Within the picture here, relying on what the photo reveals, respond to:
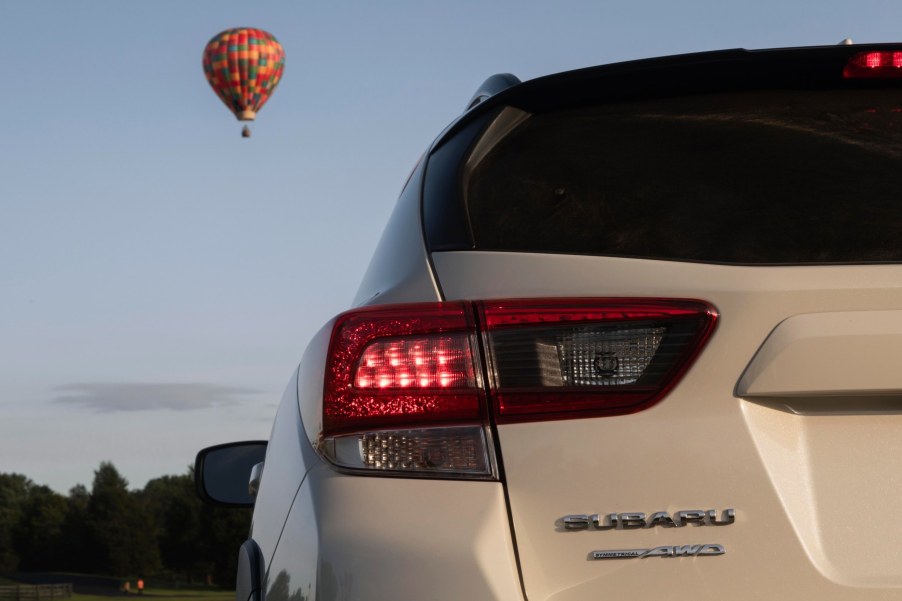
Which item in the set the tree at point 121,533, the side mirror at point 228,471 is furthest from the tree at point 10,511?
the side mirror at point 228,471

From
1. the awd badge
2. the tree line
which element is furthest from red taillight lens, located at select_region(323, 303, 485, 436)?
the tree line

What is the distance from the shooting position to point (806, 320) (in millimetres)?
2145

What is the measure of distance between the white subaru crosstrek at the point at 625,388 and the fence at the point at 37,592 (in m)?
102

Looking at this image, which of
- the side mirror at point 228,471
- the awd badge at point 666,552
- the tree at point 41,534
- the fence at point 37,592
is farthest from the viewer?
the tree at point 41,534

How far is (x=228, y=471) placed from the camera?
4.32m

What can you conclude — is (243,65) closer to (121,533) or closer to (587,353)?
(587,353)

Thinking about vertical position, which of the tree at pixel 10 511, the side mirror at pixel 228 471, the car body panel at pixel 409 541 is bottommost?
the tree at pixel 10 511

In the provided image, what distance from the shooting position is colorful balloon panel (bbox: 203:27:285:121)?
158 feet

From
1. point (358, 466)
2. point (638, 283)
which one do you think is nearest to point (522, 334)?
point (638, 283)

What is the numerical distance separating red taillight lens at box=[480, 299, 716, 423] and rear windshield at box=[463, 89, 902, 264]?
0.11 metres

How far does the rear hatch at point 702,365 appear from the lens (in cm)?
209

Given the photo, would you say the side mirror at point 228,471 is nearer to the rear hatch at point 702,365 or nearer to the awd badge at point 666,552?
the rear hatch at point 702,365

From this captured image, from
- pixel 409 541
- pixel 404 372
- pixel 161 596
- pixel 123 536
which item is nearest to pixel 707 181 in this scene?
pixel 404 372

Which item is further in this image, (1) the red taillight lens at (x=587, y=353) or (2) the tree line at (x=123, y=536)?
(2) the tree line at (x=123, y=536)
